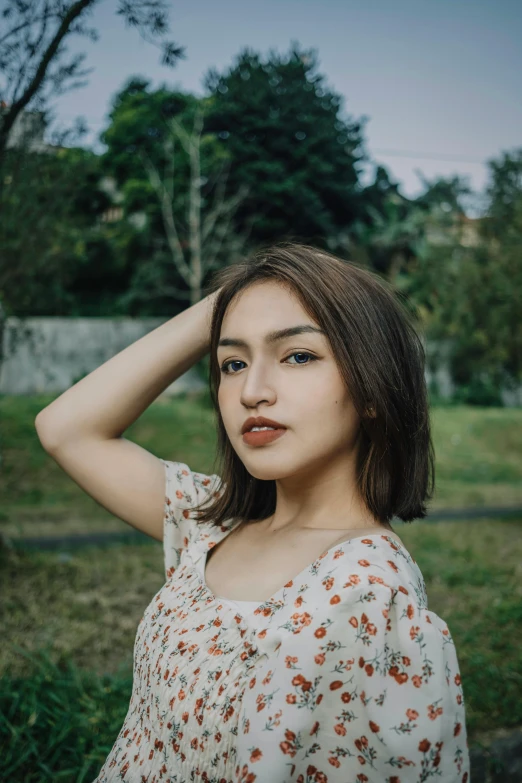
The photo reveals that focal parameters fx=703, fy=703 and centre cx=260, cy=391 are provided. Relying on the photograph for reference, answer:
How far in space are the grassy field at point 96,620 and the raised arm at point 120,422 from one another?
1135mm

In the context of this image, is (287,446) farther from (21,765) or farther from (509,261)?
(509,261)

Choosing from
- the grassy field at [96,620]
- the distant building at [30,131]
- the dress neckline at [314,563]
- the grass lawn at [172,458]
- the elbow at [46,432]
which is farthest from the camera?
the grass lawn at [172,458]

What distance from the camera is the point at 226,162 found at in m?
20.4

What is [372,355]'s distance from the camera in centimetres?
145

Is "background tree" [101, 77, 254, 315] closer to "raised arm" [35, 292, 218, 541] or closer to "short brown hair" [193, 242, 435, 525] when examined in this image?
"raised arm" [35, 292, 218, 541]

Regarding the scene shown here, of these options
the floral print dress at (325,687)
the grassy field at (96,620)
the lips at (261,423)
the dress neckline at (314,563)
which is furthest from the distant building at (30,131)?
Answer: the floral print dress at (325,687)

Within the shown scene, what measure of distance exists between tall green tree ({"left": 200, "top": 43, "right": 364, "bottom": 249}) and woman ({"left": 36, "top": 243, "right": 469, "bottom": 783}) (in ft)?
63.0

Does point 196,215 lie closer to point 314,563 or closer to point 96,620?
point 96,620

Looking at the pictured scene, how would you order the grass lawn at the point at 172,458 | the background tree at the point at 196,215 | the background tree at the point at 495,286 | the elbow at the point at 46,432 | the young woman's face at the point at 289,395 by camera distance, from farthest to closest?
1. the background tree at the point at 196,215
2. the background tree at the point at 495,286
3. the grass lawn at the point at 172,458
4. the elbow at the point at 46,432
5. the young woman's face at the point at 289,395

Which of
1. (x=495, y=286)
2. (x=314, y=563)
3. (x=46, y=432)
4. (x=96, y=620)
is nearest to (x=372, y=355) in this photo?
(x=314, y=563)

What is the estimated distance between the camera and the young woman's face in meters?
1.40

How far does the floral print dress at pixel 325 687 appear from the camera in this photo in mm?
1104

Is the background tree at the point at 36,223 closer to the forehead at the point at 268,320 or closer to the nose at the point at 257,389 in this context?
the forehead at the point at 268,320

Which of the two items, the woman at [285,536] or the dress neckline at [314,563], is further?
the dress neckline at [314,563]
